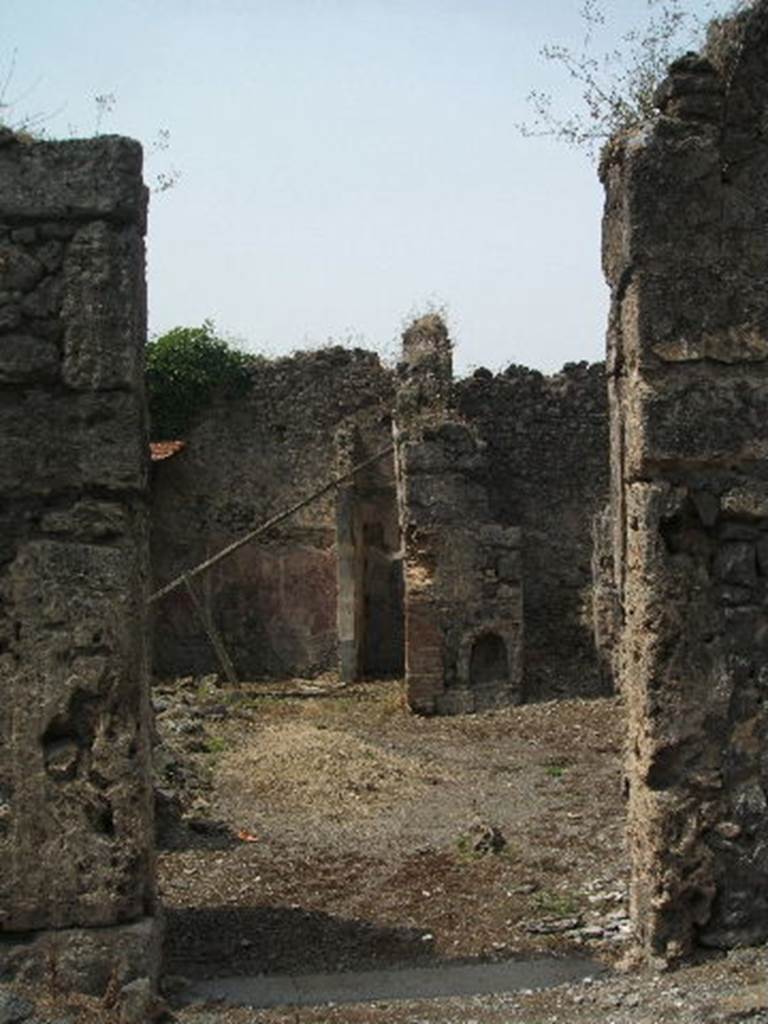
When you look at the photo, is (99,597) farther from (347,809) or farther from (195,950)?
(347,809)

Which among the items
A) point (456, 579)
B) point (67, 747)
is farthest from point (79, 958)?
point (456, 579)

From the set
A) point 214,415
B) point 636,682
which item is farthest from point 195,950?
point 214,415

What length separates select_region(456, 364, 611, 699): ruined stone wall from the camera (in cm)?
1758

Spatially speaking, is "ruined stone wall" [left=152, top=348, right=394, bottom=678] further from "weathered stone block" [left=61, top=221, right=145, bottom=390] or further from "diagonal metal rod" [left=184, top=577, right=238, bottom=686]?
"weathered stone block" [left=61, top=221, right=145, bottom=390]

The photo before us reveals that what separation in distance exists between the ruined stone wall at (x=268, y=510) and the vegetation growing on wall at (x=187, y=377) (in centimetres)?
21

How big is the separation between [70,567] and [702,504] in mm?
2609

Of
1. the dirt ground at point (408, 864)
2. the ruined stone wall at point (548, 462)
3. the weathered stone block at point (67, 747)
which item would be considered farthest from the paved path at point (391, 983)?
the ruined stone wall at point (548, 462)

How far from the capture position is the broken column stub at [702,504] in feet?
18.7

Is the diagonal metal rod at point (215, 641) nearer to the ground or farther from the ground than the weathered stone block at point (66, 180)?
nearer to the ground

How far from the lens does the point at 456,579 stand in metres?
15.8

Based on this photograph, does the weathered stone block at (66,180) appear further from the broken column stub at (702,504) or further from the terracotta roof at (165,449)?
the terracotta roof at (165,449)

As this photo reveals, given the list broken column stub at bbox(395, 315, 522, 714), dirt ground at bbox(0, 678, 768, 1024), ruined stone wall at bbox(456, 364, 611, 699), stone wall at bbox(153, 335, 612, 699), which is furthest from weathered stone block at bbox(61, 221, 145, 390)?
ruined stone wall at bbox(456, 364, 611, 699)

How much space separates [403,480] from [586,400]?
124 inches

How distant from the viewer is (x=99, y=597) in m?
5.48
